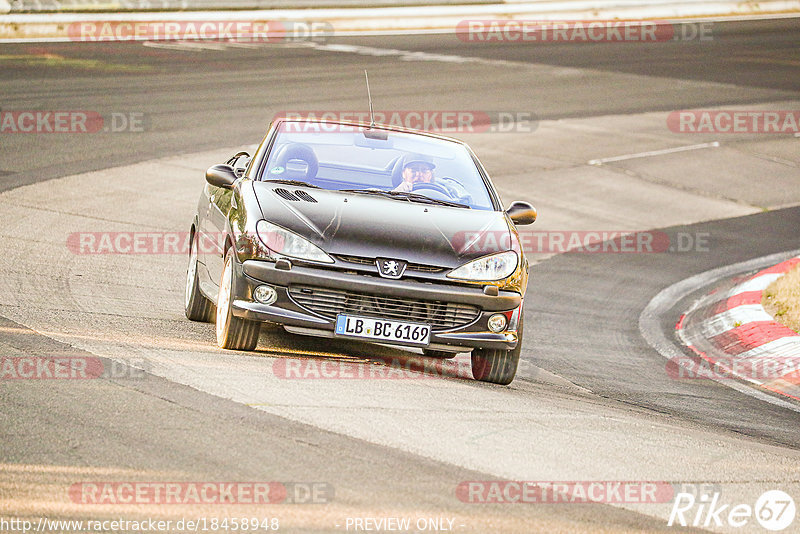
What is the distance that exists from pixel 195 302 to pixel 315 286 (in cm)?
186

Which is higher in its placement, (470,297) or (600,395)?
(470,297)

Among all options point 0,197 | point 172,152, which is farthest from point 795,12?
point 0,197

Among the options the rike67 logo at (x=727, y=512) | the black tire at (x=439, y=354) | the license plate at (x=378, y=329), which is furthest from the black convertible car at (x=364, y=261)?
the rike67 logo at (x=727, y=512)

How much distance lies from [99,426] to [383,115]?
14.2m

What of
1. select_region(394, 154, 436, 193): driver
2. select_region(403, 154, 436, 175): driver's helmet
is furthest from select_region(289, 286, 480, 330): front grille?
select_region(403, 154, 436, 175): driver's helmet

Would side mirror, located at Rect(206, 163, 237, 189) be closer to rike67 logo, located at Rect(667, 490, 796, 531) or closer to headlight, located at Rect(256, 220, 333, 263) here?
headlight, located at Rect(256, 220, 333, 263)

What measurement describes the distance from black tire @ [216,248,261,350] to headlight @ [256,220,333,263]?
299mm

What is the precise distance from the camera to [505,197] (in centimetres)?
1540

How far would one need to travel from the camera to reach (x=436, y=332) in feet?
24.3

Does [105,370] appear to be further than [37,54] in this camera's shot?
No

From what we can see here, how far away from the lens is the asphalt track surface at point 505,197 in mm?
5191

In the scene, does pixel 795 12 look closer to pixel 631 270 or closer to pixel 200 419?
pixel 631 270

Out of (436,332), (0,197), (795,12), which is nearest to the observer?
(436,332)

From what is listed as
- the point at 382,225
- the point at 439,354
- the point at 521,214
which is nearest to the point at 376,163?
the point at 521,214
